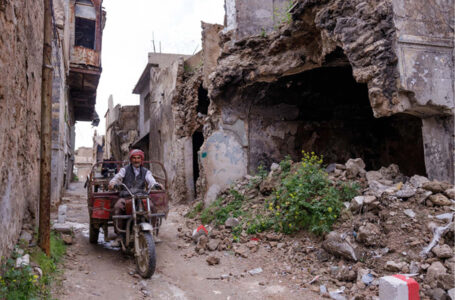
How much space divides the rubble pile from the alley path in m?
0.24

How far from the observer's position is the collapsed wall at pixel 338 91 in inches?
217

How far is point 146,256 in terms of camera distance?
4.60m

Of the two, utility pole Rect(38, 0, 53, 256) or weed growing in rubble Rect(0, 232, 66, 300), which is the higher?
utility pole Rect(38, 0, 53, 256)

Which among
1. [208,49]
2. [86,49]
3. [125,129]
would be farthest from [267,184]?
[125,129]

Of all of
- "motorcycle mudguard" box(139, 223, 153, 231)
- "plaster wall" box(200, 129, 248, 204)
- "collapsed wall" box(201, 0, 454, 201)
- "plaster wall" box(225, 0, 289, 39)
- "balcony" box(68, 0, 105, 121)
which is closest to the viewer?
"motorcycle mudguard" box(139, 223, 153, 231)

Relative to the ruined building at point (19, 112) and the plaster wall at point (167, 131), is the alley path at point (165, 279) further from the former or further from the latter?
the plaster wall at point (167, 131)

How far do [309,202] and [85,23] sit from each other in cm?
1419

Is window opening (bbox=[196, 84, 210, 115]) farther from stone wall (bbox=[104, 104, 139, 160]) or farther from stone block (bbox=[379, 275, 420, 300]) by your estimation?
stone block (bbox=[379, 275, 420, 300])

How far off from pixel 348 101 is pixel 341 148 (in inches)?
55.2

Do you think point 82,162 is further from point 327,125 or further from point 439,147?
point 439,147

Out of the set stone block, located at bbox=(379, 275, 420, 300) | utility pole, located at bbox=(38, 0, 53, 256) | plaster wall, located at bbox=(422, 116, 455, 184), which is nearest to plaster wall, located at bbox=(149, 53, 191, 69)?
utility pole, located at bbox=(38, 0, 53, 256)

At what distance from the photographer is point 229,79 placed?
861 cm

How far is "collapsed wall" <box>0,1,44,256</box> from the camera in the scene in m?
3.32

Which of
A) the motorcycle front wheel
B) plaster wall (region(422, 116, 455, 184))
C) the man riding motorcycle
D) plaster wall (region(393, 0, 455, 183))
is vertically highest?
plaster wall (region(393, 0, 455, 183))
